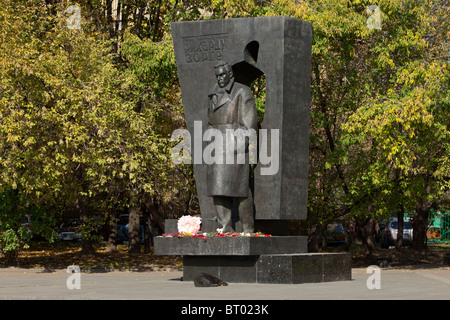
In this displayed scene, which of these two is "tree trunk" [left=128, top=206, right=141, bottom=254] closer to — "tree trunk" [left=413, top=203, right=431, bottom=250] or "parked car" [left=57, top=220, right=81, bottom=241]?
"tree trunk" [left=413, top=203, right=431, bottom=250]

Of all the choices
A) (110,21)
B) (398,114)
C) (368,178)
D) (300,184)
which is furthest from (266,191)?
(110,21)

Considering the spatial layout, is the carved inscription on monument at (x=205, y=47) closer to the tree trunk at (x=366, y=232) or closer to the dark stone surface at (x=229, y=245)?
the dark stone surface at (x=229, y=245)

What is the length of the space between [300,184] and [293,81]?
1.83 meters

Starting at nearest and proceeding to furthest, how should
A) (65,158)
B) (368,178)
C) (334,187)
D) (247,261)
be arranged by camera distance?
1. (247,261)
2. (65,158)
3. (368,178)
4. (334,187)

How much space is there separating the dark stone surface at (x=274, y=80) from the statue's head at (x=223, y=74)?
394 millimetres

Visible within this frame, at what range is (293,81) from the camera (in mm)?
13688

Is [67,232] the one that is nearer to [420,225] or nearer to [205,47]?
[420,225]

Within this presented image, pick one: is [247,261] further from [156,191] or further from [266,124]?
[156,191]

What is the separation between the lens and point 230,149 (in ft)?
42.6

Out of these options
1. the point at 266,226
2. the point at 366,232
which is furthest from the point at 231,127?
the point at 366,232

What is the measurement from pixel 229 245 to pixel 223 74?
292cm

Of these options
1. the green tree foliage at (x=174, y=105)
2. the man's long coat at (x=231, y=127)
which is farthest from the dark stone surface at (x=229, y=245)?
the green tree foliage at (x=174, y=105)

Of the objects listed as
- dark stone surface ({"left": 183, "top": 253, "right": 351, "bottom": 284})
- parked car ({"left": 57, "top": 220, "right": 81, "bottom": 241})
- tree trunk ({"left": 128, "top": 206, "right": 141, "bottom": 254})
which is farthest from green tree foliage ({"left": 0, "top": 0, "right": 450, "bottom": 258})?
parked car ({"left": 57, "top": 220, "right": 81, "bottom": 241})
